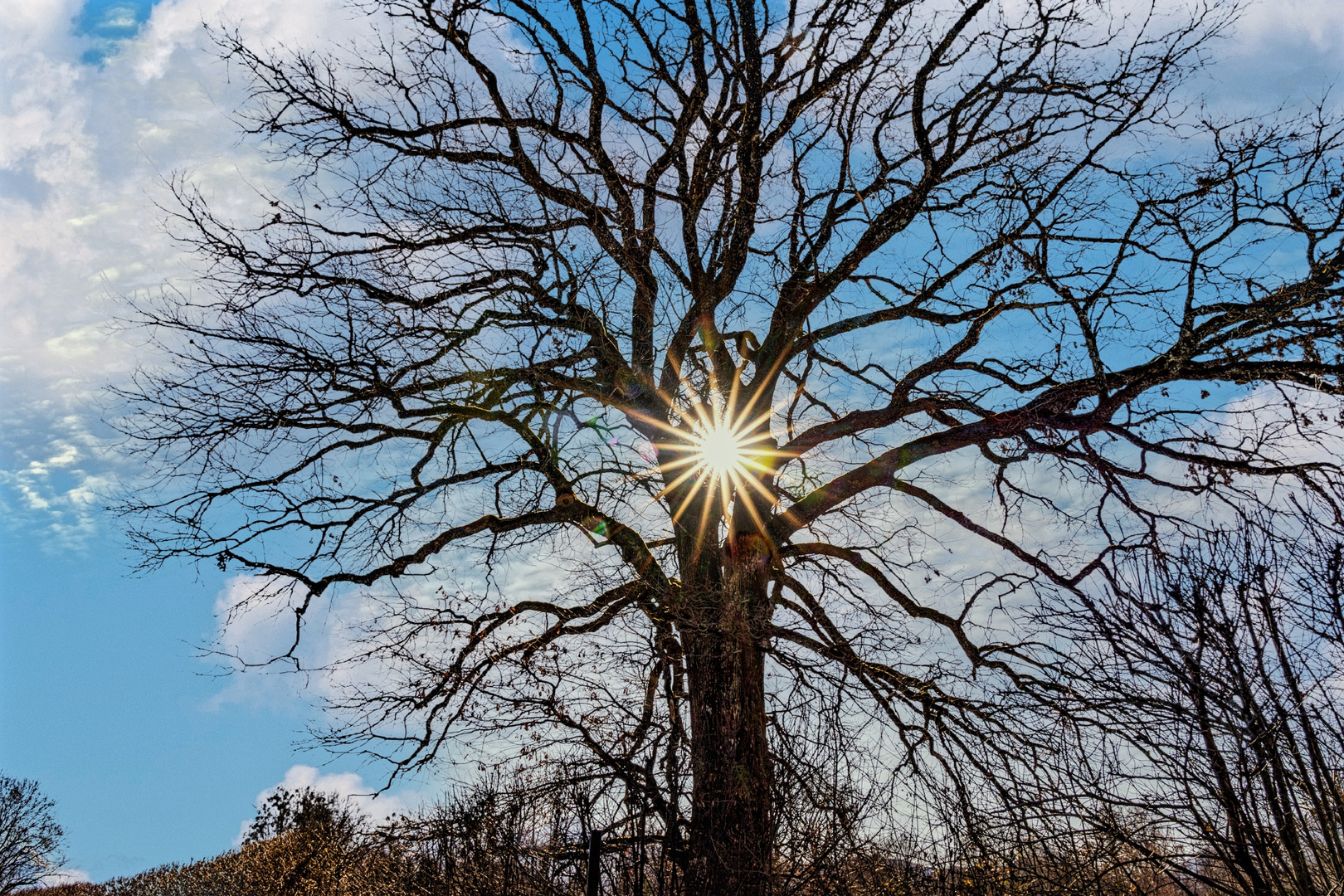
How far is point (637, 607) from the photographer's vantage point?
8.41 m

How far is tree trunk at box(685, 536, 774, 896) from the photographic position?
23.0 ft

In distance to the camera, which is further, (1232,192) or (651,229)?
(651,229)

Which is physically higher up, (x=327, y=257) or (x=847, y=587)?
(x=327, y=257)

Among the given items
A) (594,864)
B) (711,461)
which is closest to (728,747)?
(594,864)

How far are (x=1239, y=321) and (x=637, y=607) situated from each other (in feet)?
19.5

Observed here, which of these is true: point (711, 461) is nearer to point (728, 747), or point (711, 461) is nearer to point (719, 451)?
point (719, 451)

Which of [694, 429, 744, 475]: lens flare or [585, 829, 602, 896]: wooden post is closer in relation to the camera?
[585, 829, 602, 896]: wooden post

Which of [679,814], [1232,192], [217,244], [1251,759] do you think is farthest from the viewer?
[217,244]

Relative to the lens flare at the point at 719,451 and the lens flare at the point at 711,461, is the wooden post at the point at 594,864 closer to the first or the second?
the lens flare at the point at 711,461

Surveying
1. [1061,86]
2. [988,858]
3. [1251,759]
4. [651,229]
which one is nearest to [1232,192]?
[1061,86]

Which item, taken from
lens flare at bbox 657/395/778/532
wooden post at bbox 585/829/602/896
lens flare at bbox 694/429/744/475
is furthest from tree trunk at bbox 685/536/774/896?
lens flare at bbox 694/429/744/475

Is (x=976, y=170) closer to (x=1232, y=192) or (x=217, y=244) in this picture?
(x=1232, y=192)

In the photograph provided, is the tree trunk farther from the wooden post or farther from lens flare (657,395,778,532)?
lens flare (657,395,778,532)

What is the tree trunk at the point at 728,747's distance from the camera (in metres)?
7.00
